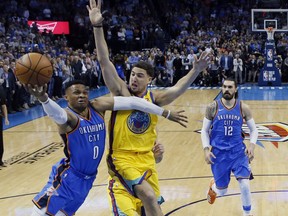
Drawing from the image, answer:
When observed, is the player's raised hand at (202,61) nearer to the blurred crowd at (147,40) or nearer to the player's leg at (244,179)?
the player's leg at (244,179)

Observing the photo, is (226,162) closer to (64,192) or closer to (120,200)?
(120,200)

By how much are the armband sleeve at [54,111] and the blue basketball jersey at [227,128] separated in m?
2.54

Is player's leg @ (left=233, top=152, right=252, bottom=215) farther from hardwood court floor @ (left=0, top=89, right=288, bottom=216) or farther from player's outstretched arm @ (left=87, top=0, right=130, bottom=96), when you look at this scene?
player's outstretched arm @ (left=87, top=0, right=130, bottom=96)

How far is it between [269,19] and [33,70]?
840 inches

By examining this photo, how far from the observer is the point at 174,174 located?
8.51 meters

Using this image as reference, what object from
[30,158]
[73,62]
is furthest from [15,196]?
[73,62]

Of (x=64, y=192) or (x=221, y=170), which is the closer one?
(x=64, y=192)

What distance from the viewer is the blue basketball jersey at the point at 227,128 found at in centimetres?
636

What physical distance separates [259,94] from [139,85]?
1540 centimetres

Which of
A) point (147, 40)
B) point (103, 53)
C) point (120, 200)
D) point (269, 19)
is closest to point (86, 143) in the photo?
point (120, 200)

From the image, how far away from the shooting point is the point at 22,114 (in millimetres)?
15312

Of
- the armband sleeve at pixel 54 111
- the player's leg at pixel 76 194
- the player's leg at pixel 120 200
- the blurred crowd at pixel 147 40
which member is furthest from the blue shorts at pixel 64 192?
the blurred crowd at pixel 147 40

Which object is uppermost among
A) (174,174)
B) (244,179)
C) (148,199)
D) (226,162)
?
(148,199)

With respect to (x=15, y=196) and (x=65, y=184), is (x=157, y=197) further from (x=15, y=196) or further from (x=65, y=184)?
(x=15, y=196)
